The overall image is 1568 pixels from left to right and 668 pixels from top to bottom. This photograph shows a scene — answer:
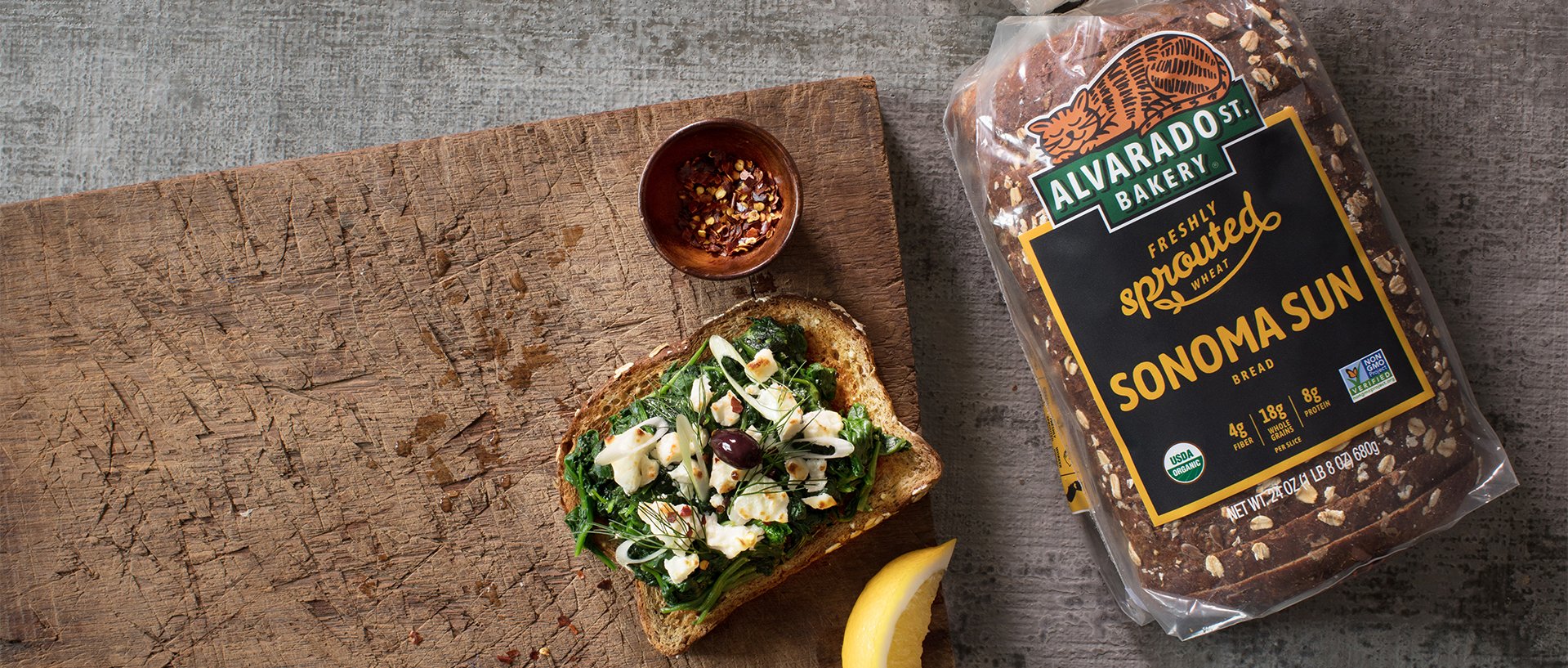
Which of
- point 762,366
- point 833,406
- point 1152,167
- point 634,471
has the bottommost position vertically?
point 833,406

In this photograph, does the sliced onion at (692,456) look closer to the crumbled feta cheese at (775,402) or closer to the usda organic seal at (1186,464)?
the crumbled feta cheese at (775,402)

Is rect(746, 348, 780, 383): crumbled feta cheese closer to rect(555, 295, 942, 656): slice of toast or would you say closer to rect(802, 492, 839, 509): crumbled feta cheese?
rect(555, 295, 942, 656): slice of toast

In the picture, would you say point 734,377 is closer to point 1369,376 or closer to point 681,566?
point 681,566

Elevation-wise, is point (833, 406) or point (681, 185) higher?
point (681, 185)

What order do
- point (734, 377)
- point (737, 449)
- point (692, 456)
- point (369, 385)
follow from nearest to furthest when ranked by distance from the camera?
1. point (737, 449)
2. point (692, 456)
3. point (734, 377)
4. point (369, 385)

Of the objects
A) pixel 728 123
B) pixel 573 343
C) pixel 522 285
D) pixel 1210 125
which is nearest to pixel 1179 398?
pixel 1210 125

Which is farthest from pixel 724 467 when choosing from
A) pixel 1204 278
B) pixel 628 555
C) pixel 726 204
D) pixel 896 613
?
pixel 1204 278

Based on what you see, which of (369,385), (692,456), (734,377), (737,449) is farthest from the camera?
(369,385)
